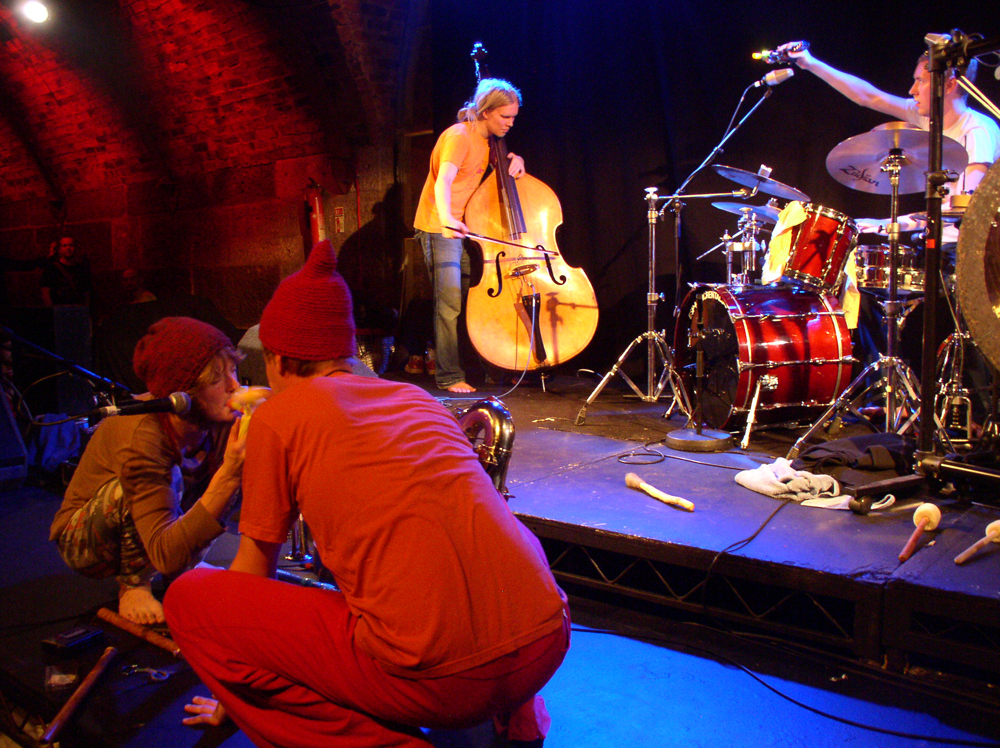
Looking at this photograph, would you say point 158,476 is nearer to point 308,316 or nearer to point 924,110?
point 308,316

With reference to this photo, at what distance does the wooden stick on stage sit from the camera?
2098 mm

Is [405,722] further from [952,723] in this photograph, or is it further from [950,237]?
[950,237]

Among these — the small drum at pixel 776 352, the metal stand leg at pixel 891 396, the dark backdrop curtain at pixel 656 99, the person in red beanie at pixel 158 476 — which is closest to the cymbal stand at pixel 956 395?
the metal stand leg at pixel 891 396

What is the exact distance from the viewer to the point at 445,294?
4.84 m

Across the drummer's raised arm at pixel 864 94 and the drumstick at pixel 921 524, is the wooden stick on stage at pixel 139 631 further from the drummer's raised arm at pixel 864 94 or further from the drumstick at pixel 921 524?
the drummer's raised arm at pixel 864 94

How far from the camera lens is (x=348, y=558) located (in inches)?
52.9

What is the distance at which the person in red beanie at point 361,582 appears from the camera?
1.30 m

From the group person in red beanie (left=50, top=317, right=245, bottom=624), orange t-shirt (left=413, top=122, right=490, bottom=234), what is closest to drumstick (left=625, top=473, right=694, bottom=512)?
person in red beanie (left=50, top=317, right=245, bottom=624)

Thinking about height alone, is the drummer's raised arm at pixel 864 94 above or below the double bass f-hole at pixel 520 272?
above

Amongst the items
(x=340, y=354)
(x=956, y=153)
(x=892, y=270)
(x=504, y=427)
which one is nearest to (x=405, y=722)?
(x=340, y=354)

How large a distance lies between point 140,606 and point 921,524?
2489 millimetres

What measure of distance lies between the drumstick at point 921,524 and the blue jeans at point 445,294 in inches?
124

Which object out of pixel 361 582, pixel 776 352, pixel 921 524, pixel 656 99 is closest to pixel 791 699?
pixel 921 524

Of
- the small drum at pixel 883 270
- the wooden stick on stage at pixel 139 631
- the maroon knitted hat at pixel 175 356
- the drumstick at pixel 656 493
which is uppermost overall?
the small drum at pixel 883 270
